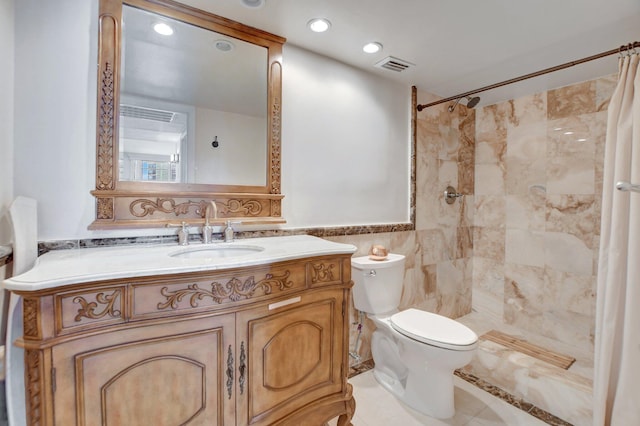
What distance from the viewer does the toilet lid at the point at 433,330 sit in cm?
156

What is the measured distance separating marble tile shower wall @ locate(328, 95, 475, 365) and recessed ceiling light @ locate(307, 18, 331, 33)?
3.97ft

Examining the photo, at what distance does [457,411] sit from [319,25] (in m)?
2.39

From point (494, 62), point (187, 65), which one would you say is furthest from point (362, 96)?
point (187, 65)

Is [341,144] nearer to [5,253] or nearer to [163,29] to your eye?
[163,29]

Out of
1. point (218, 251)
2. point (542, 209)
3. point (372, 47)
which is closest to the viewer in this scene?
point (218, 251)

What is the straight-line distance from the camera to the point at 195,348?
3.38ft

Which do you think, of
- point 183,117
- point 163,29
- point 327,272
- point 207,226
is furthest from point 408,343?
point 163,29

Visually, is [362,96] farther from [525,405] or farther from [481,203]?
[525,405]

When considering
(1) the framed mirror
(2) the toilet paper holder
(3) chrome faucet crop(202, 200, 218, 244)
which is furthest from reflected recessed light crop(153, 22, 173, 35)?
(2) the toilet paper holder

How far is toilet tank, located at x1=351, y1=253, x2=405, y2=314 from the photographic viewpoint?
6.23 ft

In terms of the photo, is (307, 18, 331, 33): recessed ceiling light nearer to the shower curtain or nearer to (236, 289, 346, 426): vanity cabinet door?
(236, 289, 346, 426): vanity cabinet door

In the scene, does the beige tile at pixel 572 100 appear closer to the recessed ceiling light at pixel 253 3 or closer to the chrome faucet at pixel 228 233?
the recessed ceiling light at pixel 253 3

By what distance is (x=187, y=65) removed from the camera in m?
1.52

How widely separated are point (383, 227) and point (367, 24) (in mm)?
1347
